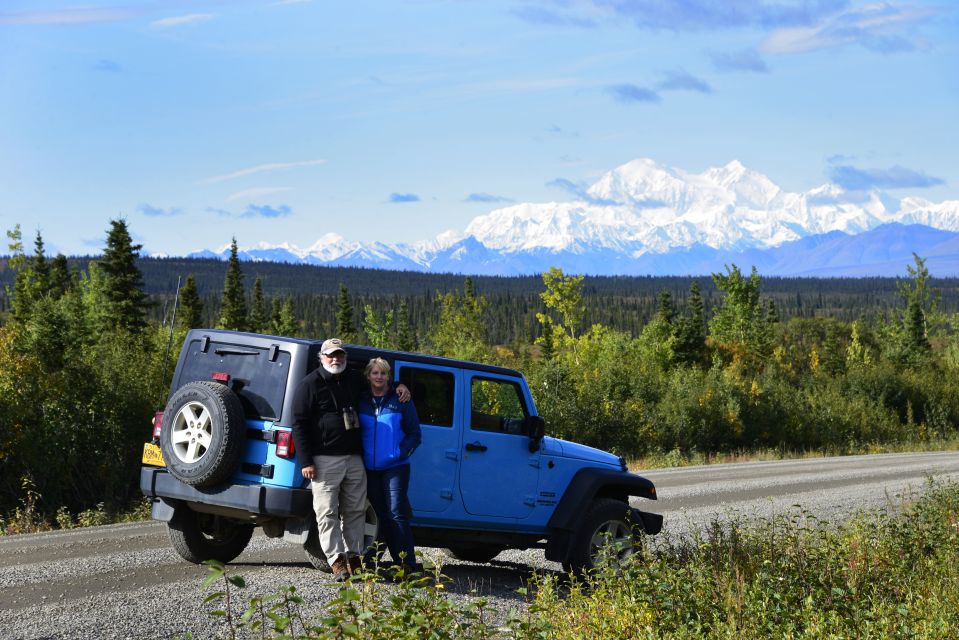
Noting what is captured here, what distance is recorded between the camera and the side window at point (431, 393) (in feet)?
29.0

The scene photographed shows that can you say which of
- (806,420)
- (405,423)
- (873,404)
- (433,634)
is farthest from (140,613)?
(873,404)

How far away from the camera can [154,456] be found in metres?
8.76

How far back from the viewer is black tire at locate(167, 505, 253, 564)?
30.1ft

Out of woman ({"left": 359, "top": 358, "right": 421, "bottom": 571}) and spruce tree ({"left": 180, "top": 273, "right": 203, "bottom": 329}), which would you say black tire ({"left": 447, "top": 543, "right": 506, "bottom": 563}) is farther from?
spruce tree ({"left": 180, "top": 273, "right": 203, "bottom": 329})

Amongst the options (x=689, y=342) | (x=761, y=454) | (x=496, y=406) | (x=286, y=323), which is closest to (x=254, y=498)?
(x=496, y=406)

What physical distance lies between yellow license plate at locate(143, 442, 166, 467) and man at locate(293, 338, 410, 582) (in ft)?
4.73

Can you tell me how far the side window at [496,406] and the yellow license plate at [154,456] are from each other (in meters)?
2.66

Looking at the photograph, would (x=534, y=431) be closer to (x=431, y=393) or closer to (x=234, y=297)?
(x=431, y=393)

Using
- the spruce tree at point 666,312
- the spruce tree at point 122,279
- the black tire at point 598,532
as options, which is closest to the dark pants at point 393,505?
the black tire at point 598,532

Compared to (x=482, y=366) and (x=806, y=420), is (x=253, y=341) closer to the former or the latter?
(x=482, y=366)

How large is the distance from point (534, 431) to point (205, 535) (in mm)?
3205

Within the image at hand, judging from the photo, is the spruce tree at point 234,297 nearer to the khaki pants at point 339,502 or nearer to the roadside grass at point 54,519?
the roadside grass at point 54,519

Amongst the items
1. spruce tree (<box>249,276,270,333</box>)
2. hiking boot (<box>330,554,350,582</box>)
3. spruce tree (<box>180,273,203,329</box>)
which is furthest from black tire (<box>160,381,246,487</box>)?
spruce tree (<box>249,276,270,333</box>)

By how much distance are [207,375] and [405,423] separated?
1753mm
